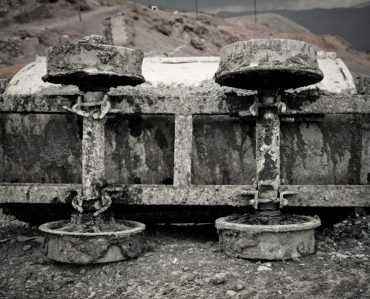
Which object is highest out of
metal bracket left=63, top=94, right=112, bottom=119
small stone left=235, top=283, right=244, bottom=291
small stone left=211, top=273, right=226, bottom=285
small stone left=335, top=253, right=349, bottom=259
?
metal bracket left=63, top=94, right=112, bottom=119

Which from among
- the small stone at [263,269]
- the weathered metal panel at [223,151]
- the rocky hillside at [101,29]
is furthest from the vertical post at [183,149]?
the rocky hillside at [101,29]

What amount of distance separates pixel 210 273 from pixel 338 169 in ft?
4.62

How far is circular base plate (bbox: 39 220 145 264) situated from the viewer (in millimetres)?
3076

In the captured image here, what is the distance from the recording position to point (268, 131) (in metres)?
3.31

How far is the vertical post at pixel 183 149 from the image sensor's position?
140 inches

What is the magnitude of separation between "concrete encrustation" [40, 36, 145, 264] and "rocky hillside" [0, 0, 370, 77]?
11.5 m

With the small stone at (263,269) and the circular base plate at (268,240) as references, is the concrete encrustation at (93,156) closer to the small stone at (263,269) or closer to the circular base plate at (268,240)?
the circular base plate at (268,240)

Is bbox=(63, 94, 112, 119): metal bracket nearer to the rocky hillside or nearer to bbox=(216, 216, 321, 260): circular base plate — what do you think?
bbox=(216, 216, 321, 260): circular base plate

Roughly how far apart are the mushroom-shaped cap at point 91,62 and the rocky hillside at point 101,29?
1154cm

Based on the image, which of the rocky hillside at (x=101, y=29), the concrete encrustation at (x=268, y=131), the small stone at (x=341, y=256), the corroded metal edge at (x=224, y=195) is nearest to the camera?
the concrete encrustation at (x=268, y=131)

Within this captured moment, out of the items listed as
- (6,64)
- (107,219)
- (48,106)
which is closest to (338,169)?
(107,219)

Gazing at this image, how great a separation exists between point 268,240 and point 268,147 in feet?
2.15

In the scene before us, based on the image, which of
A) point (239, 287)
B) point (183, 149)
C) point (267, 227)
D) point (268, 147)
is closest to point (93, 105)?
point (183, 149)

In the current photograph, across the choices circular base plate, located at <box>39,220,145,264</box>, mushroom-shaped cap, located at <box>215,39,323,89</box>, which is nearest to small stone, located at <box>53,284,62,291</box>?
circular base plate, located at <box>39,220,145,264</box>
